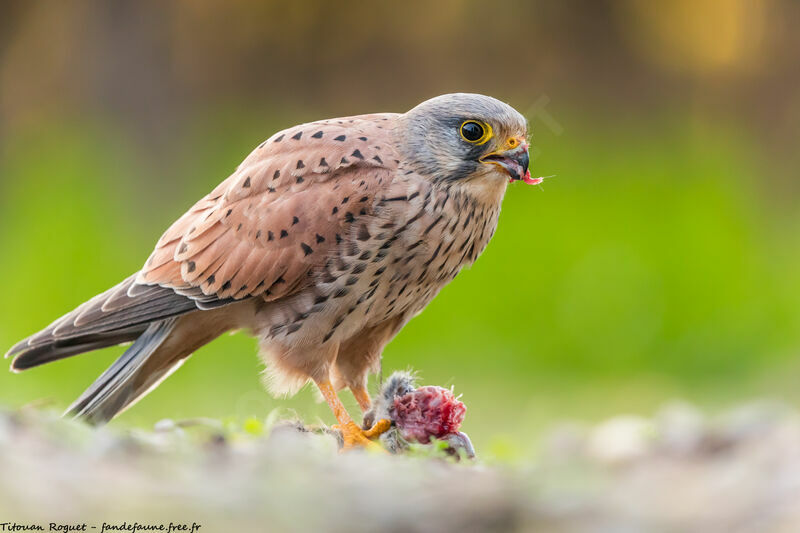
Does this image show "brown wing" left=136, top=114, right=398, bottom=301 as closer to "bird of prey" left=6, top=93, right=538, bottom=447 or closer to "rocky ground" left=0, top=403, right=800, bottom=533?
"bird of prey" left=6, top=93, right=538, bottom=447

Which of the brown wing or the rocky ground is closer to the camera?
the rocky ground

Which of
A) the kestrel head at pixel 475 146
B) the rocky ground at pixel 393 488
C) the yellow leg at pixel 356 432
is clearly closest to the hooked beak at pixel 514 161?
the kestrel head at pixel 475 146

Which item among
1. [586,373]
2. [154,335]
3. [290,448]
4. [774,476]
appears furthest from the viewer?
[586,373]

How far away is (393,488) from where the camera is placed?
205 cm

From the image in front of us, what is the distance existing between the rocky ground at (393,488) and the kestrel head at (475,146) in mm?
1407

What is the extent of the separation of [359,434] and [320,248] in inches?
25.4

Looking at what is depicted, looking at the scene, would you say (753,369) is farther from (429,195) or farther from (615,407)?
(429,195)

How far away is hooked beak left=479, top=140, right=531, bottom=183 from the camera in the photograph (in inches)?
146

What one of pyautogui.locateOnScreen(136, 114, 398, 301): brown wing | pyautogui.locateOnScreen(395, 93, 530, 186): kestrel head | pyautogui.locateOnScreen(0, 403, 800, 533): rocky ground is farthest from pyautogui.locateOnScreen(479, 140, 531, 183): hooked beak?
pyautogui.locateOnScreen(0, 403, 800, 533): rocky ground

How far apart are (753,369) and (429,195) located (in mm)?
3427

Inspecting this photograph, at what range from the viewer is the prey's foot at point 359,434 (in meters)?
3.47

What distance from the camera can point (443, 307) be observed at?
6812 millimetres

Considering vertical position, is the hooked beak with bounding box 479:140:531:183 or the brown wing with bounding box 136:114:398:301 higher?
the hooked beak with bounding box 479:140:531:183

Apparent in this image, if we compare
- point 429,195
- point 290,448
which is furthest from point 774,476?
point 429,195
